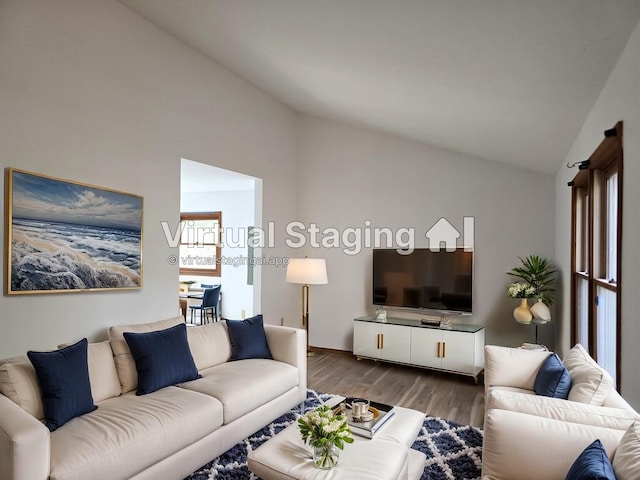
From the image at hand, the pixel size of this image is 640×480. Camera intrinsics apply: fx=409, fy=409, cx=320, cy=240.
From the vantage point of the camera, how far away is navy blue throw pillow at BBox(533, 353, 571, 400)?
225 cm

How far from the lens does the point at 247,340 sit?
3.65 meters

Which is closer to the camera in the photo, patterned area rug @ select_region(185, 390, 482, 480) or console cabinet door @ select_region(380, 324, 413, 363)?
patterned area rug @ select_region(185, 390, 482, 480)

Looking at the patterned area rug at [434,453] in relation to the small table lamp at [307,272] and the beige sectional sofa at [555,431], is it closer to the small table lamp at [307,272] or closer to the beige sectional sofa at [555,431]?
the beige sectional sofa at [555,431]

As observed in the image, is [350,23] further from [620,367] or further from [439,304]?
[439,304]

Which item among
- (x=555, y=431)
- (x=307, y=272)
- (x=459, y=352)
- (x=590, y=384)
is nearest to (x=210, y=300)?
(x=307, y=272)

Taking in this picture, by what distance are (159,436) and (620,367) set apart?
2.52 m

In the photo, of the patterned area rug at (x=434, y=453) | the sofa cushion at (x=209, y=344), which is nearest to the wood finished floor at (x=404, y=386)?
the patterned area rug at (x=434, y=453)

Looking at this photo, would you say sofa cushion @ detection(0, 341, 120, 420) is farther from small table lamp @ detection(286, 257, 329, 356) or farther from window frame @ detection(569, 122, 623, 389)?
window frame @ detection(569, 122, 623, 389)

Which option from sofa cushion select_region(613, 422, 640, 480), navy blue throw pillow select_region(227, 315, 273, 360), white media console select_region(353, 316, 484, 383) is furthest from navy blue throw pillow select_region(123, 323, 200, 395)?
sofa cushion select_region(613, 422, 640, 480)

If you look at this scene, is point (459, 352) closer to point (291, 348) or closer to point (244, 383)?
point (291, 348)

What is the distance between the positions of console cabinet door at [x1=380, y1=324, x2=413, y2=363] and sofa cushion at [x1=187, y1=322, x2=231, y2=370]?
2063mm

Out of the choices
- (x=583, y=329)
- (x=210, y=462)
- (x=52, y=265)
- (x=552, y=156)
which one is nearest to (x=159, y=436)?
(x=210, y=462)

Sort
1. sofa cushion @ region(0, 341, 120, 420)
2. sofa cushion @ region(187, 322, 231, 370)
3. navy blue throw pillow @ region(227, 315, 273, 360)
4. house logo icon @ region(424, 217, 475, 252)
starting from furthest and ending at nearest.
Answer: house logo icon @ region(424, 217, 475, 252) → navy blue throw pillow @ region(227, 315, 273, 360) → sofa cushion @ region(187, 322, 231, 370) → sofa cushion @ region(0, 341, 120, 420)

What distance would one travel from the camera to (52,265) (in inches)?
113
